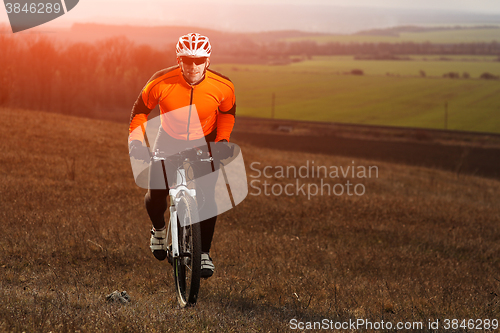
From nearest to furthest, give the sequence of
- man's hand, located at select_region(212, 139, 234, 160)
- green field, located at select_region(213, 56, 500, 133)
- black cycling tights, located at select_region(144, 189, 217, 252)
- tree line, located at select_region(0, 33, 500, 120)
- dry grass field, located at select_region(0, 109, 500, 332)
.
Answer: dry grass field, located at select_region(0, 109, 500, 332)
man's hand, located at select_region(212, 139, 234, 160)
black cycling tights, located at select_region(144, 189, 217, 252)
tree line, located at select_region(0, 33, 500, 120)
green field, located at select_region(213, 56, 500, 133)

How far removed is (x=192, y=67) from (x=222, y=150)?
3.35ft

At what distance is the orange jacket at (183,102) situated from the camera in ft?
17.9

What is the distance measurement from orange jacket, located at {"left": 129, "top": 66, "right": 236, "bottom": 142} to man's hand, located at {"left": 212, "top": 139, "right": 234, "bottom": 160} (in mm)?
241

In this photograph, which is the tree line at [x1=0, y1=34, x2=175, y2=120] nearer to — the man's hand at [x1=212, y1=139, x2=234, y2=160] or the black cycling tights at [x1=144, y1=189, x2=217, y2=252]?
the black cycling tights at [x1=144, y1=189, x2=217, y2=252]

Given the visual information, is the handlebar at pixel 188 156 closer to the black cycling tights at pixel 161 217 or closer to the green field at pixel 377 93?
the black cycling tights at pixel 161 217

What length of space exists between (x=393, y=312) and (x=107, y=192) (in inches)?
376

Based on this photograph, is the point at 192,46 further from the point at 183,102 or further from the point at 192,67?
the point at 183,102

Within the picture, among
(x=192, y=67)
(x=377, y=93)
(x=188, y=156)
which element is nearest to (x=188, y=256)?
(x=188, y=156)

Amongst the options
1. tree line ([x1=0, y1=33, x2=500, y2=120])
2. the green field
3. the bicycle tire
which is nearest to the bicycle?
the bicycle tire

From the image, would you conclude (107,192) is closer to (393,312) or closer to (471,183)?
(393,312)

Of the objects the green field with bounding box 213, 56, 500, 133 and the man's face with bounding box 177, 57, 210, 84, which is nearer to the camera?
the man's face with bounding box 177, 57, 210, 84

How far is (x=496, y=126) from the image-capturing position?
7719 centimetres

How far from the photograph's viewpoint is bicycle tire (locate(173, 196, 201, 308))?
520cm

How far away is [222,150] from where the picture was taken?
5.45 meters
